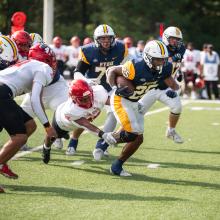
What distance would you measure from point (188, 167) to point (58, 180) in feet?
5.89

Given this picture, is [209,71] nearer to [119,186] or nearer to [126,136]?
[126,136]

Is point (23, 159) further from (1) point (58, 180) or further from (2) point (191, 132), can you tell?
(2) point (191, 132)

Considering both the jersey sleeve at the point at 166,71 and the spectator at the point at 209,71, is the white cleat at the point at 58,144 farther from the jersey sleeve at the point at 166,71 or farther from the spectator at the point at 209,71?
the spectator at the point at 209,71

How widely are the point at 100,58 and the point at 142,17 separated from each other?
950 inches

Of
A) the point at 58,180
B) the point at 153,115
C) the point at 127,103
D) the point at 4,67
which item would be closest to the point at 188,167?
the point at 127,103

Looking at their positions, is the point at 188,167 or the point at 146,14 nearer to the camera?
the point at 188,167

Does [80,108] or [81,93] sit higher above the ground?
[81,93]

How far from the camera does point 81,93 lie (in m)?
7.34

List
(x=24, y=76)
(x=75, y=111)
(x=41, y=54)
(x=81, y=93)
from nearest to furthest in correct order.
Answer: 1. (x=24, y=76)
2. (x=81, y=93)
3. (x=75, y=111)
4. (x=41, y=54)

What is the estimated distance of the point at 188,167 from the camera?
26.4 ft

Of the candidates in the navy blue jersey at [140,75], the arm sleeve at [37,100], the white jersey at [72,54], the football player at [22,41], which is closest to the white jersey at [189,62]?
the white jersey at [72,54]

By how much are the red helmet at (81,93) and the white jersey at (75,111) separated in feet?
0.29

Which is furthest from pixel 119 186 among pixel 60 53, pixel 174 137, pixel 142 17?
pixel 142 17

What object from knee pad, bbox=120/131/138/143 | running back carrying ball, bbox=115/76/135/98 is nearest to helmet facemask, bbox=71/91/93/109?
running back carrying ball, bbox=115/76/135/98
